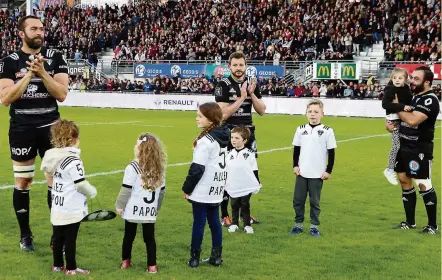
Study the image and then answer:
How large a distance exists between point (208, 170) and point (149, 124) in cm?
1903

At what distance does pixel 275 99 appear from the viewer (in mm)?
32938

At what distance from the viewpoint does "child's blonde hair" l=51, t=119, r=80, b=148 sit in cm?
601

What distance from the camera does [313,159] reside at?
25.4 feet

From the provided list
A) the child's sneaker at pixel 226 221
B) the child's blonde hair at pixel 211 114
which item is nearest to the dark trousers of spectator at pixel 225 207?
the child's sneaker at pixel 226 221

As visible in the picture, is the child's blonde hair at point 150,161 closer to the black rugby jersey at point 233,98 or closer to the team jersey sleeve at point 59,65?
the team jersey sleeve at point 59,65

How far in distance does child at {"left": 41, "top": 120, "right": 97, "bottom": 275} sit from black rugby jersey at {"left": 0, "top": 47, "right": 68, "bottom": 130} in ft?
2.84

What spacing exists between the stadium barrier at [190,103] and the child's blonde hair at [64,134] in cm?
2460

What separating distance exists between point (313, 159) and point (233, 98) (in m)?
1.27

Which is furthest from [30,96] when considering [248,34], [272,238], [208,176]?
[248,34]

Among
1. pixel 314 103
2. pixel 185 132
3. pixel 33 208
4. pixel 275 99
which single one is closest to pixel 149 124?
pixel 185 132

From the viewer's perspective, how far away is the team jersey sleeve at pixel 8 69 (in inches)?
265

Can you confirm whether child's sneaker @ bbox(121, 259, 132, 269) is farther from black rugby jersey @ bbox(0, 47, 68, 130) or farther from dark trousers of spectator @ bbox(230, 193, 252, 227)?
A: dark trousers of spectator @ bbox(230, 193, 252, 227)

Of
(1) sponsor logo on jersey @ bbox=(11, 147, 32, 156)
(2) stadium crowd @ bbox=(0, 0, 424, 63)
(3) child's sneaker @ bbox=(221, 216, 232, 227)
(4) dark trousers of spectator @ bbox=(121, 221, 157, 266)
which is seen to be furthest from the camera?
(2) stadium crowd @ bbox=(0, 0, 424, 63)

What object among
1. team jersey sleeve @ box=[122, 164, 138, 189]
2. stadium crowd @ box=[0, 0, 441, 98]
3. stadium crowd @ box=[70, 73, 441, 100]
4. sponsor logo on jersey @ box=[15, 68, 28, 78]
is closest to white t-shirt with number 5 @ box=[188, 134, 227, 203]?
team jersey sleeve @ box=[122, 164, 138, 189]
